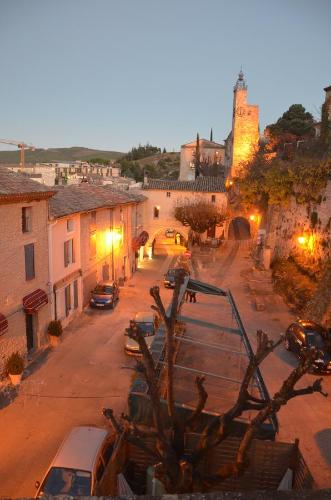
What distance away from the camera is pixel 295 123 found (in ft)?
168

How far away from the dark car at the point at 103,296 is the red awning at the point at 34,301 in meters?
6.94

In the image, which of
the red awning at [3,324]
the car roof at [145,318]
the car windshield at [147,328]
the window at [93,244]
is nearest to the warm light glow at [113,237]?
the window at [93,244]

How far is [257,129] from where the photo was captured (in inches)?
2094

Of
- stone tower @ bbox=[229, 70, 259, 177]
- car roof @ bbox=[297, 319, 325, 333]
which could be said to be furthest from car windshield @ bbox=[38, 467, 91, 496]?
stone tower @ bbox=[229, 70, 259, 177]

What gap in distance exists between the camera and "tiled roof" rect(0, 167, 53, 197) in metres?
15.6

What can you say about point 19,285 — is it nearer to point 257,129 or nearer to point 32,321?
point 32,321

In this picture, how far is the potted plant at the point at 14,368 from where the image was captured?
15.5m

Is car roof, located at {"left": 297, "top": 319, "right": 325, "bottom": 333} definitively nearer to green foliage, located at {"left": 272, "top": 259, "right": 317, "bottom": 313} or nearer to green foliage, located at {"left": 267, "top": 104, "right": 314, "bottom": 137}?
green foliage, located at {"left": 272, "top": 259, "right": 317, "bottom": 313}

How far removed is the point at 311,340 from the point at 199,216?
27529 mm

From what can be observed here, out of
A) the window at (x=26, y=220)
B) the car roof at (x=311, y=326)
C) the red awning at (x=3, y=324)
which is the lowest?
the car roof at (x=311, y=326)

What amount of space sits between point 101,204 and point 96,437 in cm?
1843

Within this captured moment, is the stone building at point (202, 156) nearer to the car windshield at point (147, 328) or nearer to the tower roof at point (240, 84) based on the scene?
the tower roof at point (240, 84)

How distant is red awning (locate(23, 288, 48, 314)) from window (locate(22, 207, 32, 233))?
110 inches

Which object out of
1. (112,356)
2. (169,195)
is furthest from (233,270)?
(112,356)
